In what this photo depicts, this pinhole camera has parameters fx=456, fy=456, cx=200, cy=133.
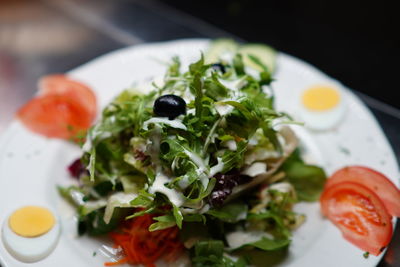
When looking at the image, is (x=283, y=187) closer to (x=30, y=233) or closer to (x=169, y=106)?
(x=169, y=106)

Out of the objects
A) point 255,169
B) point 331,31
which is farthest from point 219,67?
point 331,31

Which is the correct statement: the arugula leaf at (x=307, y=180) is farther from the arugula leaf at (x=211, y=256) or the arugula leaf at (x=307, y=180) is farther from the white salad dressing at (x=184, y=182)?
the white salad dressing at (x=184, y=182)

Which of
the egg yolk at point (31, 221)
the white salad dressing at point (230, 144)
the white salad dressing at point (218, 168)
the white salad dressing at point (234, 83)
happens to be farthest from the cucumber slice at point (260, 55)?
the egg yolk at point (31, 221)

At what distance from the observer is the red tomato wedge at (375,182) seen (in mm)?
2449

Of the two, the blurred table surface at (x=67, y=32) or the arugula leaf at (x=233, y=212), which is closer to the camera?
the arugula leaf at (x=233, y=212)

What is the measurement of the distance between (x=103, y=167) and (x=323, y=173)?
1.28 m

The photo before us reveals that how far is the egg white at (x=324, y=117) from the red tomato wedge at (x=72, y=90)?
1431 millimetres

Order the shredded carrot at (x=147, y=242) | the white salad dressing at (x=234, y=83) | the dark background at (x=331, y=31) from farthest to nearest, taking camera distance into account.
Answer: the dark background at (x=331, y=31), the white salad dressing at (x=234, y=83), the shredded carrot at (x=147, y=242)

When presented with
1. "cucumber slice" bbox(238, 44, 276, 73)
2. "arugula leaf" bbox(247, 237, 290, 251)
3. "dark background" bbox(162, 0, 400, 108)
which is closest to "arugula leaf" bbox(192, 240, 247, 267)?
Answer: "arugula leaf" bbox(247, 237, 290, 251)

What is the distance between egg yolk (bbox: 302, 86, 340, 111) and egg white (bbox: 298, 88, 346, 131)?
0.03 metres

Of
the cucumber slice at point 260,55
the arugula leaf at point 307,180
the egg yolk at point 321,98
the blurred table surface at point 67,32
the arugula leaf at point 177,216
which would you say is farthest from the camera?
the blurred table surface at point 67,32

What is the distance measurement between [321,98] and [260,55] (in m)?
0.61

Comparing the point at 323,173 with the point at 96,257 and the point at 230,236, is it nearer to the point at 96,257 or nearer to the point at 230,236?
the point at 230,236

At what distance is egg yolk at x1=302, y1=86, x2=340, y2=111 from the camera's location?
309 cm
